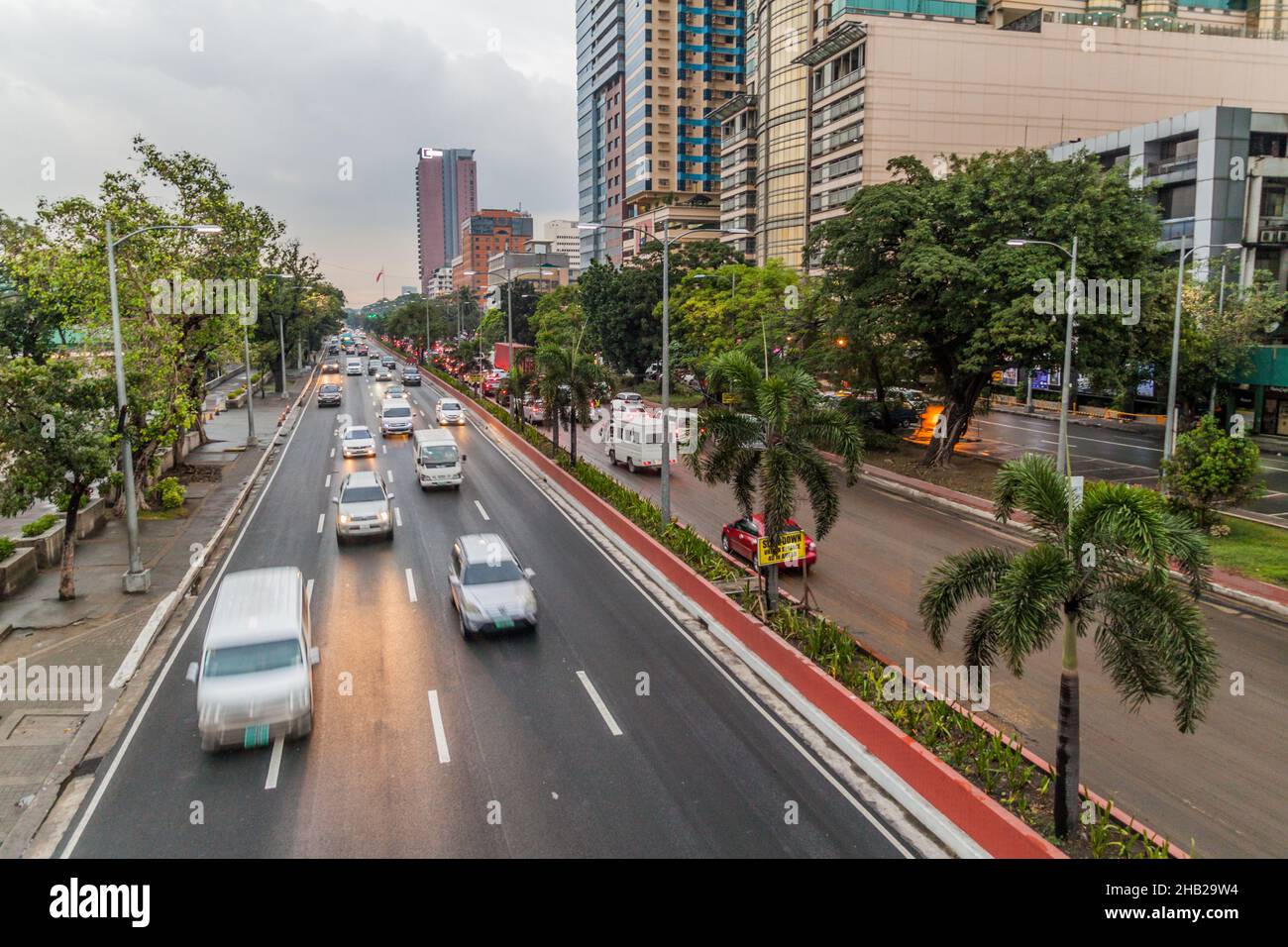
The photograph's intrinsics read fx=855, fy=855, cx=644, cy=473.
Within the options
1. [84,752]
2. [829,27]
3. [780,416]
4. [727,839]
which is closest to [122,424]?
[84,752]

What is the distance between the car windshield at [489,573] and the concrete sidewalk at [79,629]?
Result: 6.66 m

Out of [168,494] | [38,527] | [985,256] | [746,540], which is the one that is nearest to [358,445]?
[168,494]

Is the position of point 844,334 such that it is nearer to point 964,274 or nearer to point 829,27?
point 964,274

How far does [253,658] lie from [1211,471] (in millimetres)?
24353

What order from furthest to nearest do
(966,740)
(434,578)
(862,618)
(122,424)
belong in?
(434,578) < (122,424) < (862,618) < (966,740)

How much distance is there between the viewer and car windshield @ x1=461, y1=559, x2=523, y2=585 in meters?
17.9

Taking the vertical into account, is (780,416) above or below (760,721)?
above

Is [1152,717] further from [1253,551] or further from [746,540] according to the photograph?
[1253,551]

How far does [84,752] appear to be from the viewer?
42.8ft

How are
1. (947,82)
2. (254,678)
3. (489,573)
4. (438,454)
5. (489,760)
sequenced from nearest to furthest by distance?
(489,760)
(254,678)
(489,573)
(438,454)
(947,82)

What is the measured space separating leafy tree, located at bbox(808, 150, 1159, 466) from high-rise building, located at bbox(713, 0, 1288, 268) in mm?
38876

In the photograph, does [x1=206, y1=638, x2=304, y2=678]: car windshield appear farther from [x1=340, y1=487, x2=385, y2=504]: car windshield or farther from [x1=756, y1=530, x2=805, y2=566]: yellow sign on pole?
[x1=340, y1=487, x2=385, y2=504]: car windshield

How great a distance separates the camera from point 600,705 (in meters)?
14.3

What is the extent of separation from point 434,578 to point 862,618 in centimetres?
1051
